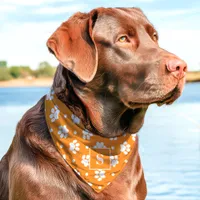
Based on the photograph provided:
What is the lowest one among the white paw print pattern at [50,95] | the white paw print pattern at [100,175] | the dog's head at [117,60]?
the white paw print pattern at [100,175]

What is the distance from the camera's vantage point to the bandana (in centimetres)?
497

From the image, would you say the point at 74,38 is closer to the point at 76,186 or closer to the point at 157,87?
the point at 157,87

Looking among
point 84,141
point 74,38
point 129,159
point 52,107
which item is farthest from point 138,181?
point 74,38

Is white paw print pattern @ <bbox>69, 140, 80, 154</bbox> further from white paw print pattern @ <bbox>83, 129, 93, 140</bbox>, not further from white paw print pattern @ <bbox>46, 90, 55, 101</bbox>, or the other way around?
white paw print pattern @ <bbox>46, 90, 55, 101</bbox>

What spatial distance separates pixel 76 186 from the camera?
16.2 ft

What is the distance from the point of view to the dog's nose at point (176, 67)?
4.41 meters

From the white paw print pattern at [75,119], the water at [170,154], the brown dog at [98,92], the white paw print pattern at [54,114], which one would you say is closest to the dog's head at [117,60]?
the brown dog at [98,92]

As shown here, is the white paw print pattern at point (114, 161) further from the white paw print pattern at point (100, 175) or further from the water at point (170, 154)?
the water at point (170, 154)

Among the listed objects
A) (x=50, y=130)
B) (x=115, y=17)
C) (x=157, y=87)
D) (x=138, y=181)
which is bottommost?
(x=138, y=181)

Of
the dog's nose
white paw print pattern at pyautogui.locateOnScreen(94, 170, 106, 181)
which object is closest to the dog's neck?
white paw print pattern at pyautogui.locateOnScreen(94, 170, 106, 181)

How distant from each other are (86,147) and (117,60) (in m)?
0.78

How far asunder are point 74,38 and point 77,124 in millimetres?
675

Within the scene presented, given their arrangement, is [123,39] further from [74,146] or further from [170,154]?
[170,154]

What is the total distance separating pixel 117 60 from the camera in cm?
468
